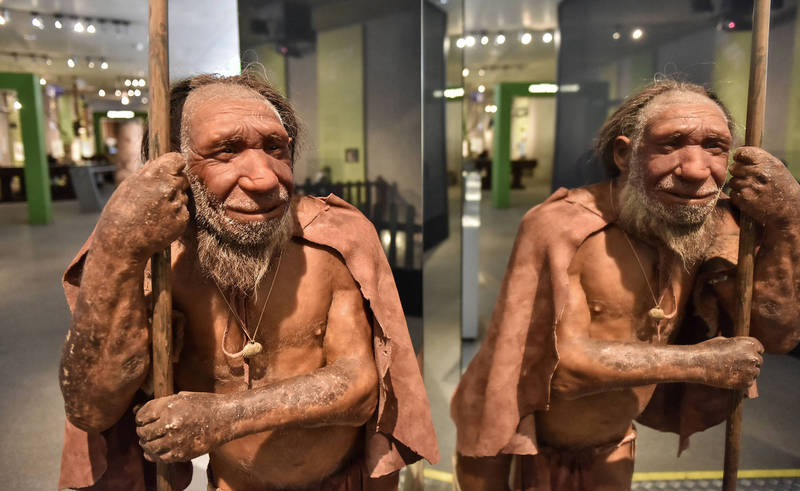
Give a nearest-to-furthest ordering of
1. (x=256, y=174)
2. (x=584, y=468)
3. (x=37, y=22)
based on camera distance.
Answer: (x=256, y=174) → (x=584, y=468) → (x=37, y=22)

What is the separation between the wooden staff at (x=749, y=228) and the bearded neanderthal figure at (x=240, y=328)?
945 mm

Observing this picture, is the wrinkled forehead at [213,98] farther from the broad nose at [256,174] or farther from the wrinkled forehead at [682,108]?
the wrinkled forehead at [682,108]

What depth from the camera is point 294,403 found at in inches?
53.4

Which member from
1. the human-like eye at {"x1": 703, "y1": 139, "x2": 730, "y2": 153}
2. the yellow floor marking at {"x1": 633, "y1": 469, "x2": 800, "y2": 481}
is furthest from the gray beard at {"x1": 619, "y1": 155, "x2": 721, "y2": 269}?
the yellow floor marking at {"x1": 633, "y1": 469, "x2": 800, "y2": 481}

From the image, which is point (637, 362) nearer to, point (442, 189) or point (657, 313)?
point (657, 313)

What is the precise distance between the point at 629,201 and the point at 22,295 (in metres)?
2.41

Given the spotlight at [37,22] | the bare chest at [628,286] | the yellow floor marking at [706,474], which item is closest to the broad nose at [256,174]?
the bare chest at [628,286]

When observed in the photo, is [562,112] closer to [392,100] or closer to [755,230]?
[392,100]

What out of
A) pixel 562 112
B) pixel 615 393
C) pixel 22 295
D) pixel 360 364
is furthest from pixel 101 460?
pixel 562 112

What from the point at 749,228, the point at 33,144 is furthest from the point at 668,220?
the point at 33,144

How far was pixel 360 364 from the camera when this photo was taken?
1505 millimetres

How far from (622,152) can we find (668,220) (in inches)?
12.4

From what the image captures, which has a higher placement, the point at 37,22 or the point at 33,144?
the point at 37,22

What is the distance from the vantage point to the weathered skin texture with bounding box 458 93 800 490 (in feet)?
5.28
